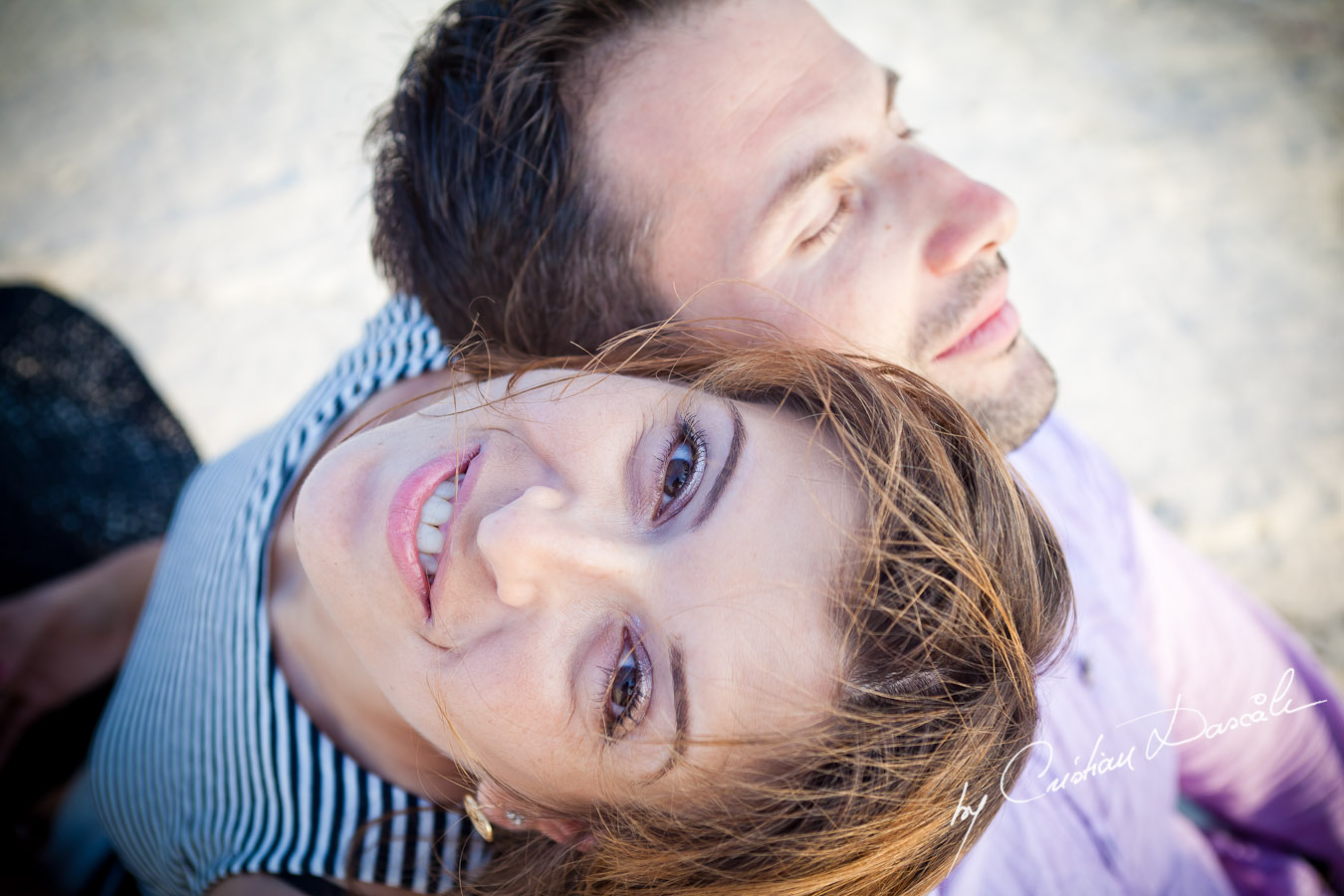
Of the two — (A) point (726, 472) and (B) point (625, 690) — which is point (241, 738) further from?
(A) point (726, 472)

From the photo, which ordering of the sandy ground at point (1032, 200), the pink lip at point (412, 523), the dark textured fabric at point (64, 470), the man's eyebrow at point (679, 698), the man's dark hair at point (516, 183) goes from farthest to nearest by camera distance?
the sandy ground at point (1032, 200), the dark textured fabric at point (64, 470), the man's dark hair at point (516, 183), the pink lip at point (412, 523), the man's eyebrow at point (679, 698)

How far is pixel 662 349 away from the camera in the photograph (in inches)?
61.5

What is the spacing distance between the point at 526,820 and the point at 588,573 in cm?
49

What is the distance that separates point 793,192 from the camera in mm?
1534

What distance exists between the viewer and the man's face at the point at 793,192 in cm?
154

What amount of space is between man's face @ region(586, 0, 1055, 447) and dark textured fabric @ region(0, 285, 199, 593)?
1.64 meters

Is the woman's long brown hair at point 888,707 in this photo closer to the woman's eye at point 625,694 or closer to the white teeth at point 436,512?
the woman's eye at point 625,694

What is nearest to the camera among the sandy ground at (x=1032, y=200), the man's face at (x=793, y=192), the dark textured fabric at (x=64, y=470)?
the man's face at (x=793, y=192)

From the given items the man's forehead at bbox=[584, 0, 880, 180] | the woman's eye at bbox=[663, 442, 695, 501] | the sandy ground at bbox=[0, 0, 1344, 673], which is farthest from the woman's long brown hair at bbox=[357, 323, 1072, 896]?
the sandy ground at bbox=[0, 0, 1344, 673]

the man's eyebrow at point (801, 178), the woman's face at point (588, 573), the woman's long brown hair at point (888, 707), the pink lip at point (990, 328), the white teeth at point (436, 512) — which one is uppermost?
the man's eyebrow at point (801, 178)

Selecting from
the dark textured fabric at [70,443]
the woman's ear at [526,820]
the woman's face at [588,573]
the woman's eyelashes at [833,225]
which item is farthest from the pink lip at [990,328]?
the dark textured fabric at [70,443]

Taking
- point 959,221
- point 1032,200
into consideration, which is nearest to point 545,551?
point 959,221

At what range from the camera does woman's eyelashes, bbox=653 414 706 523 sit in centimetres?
117

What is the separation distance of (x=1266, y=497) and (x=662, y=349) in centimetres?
246
